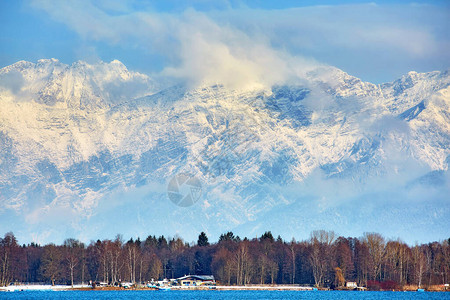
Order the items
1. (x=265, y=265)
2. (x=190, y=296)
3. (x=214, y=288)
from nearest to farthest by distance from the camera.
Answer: (x=190, y=296), (x=214, y=288), (x=265, y=265)

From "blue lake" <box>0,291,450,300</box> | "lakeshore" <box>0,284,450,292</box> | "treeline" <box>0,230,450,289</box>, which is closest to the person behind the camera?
"blue lake" <box>0,291,450,300</box>

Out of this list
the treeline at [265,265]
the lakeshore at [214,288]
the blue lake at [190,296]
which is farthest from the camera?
the treeline at [265,265]

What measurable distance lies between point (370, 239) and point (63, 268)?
6990 centimetres

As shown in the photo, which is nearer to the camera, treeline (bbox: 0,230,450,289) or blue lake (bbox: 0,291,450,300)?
blue lake (bbox: 0,291,450,300)

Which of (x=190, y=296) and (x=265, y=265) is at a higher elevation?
(x=265, y=265)

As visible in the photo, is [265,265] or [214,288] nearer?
[214,288]

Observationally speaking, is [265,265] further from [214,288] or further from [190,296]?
[190,296]

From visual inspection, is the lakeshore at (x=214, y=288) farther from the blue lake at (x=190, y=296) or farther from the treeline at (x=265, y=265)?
the blue lake at (x=190, y=296)

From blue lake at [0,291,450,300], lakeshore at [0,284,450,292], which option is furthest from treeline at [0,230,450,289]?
blue lake at [0,291,450,300]

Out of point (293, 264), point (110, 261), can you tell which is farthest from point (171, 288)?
point (293, 264)

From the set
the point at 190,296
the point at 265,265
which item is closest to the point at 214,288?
the point at 265,265

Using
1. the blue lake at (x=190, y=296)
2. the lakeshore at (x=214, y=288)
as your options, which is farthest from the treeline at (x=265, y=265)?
the blue lake at (x=190, y=296)

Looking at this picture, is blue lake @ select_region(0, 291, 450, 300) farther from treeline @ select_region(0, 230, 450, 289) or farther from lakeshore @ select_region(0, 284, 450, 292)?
treeline @ select_region(0, 230, 450, 289)

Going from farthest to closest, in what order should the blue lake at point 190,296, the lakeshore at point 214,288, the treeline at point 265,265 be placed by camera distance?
the treeline at point 265,265, the lakeshore at point 214,288, the blue lake at point 190,296
